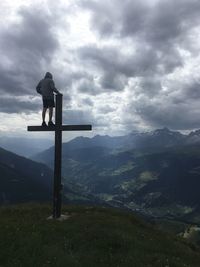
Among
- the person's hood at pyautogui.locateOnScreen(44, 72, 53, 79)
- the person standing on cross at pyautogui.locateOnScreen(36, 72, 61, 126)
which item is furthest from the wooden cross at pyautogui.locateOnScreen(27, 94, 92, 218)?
the person's hood at pyautogui.locateOnScreen(44, 72, 53, 79)

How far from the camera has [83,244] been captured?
762 inches

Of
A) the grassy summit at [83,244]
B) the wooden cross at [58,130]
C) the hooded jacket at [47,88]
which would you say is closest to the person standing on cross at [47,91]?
the hooded jacket at [47,88]

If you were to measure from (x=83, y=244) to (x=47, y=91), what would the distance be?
34.7 ft

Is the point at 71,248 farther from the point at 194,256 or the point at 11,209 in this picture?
the point at 11,209

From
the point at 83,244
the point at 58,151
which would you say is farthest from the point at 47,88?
the point at 83,244

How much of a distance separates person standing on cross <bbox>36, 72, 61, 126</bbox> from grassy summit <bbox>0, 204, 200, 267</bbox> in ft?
23.1

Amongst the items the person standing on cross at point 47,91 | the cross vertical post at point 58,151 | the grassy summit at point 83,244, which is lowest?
the grassy summit at point 83,244

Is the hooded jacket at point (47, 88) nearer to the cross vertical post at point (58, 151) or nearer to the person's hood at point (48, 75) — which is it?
the person's hood at point (48, 75)

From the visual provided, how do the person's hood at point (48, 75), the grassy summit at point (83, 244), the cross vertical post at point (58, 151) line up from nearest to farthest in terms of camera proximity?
1. the grassy summit at point (83, 244)
2. the cross vertical post at point (58, 151)
3. the person's hood at point (48, 75)

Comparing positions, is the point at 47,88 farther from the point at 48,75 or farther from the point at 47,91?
the point at 48,75

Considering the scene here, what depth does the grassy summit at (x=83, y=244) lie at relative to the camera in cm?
1694

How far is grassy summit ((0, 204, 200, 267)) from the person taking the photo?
16.9 metres

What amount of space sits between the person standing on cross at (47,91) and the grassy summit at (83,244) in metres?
7.04

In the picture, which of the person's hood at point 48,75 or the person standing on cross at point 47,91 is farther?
the person's hood at point 48,75
